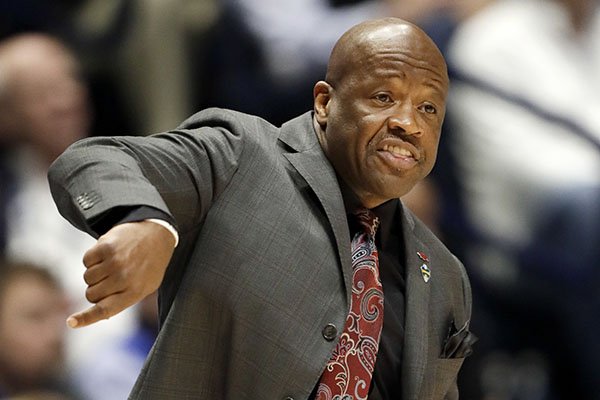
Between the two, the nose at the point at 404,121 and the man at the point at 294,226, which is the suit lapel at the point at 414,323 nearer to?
the man at the point at 294,226

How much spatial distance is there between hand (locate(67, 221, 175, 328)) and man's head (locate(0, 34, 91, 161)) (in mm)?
2769

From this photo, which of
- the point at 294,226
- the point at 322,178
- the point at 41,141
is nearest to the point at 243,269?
the point at 294,226

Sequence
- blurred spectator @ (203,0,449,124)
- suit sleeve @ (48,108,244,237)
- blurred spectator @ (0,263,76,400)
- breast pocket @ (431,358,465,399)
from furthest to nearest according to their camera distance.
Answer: blurred spectator @ (203,0,449,124) < blurred spectator @ (0,263,76,400) < breast pocket @ (431,358,465,399) < suit sleeve @ (48,108,244,237)

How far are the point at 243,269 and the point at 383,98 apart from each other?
1.36ft

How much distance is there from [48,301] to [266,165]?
2150mm

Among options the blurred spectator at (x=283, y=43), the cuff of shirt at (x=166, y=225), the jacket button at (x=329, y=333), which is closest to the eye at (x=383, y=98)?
the jacket button at (x=329, y=333)

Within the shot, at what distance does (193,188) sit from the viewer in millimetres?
2033

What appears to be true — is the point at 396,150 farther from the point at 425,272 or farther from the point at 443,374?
the point at 443,374

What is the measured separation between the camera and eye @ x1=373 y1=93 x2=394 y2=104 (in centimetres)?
221

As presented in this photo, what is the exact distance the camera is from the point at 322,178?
2213mm

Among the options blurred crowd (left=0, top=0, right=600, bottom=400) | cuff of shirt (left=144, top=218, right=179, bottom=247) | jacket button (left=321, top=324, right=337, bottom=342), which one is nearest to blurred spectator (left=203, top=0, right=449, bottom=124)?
blurred crowd (left=0, top=0, right=600, bottom=400)

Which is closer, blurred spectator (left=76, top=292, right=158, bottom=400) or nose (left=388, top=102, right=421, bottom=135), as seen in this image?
nose (left=388, top=102, right=421, bottom=135)

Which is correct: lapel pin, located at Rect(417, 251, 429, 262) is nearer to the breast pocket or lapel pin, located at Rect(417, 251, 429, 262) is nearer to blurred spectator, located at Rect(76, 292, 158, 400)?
the breast pocket

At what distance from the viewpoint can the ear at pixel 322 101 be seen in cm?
231
